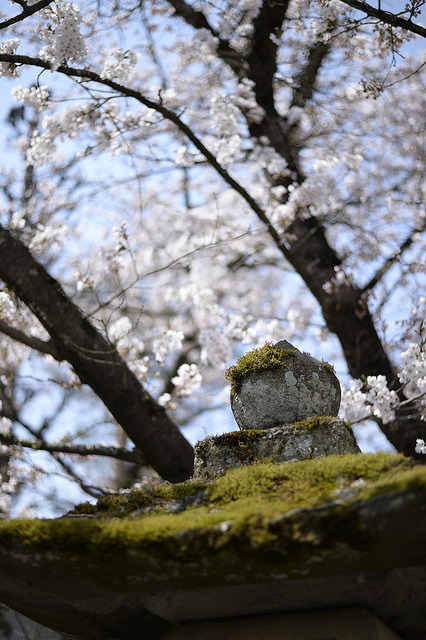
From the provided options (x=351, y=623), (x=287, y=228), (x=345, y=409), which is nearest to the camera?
(x=351, y=623)

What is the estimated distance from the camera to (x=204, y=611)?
2.02 metres

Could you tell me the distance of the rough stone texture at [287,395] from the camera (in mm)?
2531

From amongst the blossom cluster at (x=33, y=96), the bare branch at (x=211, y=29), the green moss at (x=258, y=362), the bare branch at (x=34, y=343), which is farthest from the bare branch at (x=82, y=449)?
the bare branch at (x=211, y=29)

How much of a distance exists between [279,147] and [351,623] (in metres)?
5.21

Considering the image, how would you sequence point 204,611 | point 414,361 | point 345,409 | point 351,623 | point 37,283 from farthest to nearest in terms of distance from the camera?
point 345,409, point 414,361, point 37,283, point 204,611, point 351,623

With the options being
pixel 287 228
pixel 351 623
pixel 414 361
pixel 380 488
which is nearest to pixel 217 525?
pixel 380 488

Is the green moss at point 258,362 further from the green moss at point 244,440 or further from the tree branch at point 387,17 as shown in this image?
the tree branch at point 387,17

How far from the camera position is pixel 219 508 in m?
1.92

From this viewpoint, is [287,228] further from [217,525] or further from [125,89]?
[217,525]

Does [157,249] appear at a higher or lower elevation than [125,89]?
higher

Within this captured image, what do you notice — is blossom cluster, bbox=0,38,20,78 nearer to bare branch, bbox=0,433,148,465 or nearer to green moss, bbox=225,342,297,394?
green moss, bbox=225,342,297,394

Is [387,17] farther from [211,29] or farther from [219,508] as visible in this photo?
[211,29]

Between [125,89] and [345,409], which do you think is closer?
[125,89]

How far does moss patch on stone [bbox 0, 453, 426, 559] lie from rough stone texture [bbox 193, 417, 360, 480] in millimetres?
209
